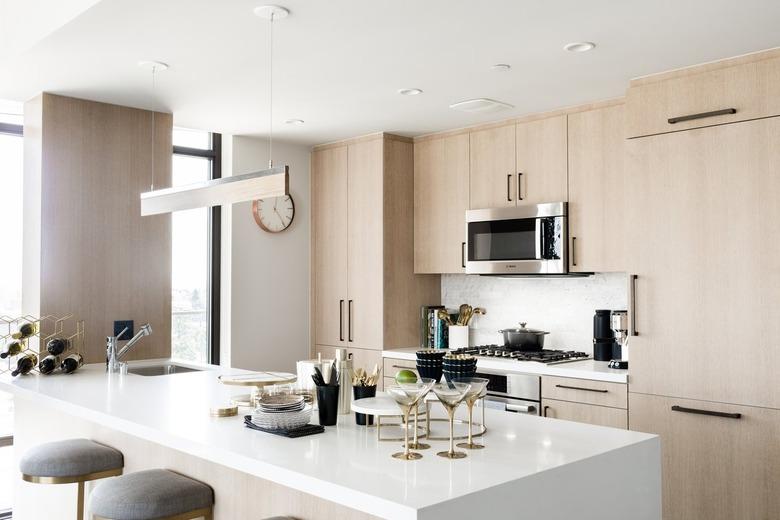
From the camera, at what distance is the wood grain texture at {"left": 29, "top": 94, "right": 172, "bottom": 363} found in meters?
4.02

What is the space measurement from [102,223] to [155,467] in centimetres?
184

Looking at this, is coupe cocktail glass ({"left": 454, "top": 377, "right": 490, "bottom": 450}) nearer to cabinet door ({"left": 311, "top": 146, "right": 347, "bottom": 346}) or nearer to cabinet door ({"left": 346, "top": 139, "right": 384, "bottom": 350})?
cabinet door ({"left": 346, "top": 139, "right": 384, "bottom": 350})

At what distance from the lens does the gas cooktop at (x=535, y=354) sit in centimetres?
416

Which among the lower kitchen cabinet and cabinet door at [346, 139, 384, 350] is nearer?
the lower kitchen cabinet

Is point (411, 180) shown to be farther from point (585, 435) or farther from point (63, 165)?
point (585, 435)

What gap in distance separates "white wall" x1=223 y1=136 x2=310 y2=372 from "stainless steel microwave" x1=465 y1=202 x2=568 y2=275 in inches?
57.0

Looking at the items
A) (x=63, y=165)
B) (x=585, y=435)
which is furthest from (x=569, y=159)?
(x=63, y=165)

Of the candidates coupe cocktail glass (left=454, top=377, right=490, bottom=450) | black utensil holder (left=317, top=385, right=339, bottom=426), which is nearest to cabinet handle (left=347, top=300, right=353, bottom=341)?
black utensil holder (left=317, top=385, right=339, bottom=426)

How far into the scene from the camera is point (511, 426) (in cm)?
230

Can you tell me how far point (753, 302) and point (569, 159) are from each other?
145cm

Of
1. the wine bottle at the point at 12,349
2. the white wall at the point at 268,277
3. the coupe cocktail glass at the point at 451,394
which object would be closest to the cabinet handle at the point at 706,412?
the coupe cocktail glass at the point at 451,394

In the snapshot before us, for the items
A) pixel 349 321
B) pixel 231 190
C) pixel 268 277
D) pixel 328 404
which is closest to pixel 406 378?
pixel 328 404

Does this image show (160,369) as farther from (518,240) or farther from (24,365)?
(518,240)

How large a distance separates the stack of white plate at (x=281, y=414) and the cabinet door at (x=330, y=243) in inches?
118
